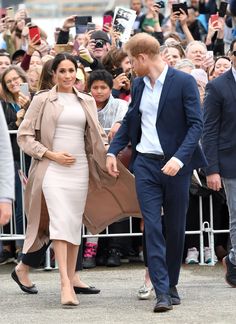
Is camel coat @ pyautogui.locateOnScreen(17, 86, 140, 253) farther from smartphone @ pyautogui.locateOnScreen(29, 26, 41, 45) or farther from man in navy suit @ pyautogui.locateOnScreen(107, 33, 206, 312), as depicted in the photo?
smartphone @ pyautogui.locateOnScreen(29, 26, 41, 45)

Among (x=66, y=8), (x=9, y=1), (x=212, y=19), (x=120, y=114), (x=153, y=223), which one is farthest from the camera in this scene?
(x=66, y=8)

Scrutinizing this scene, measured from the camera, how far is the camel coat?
9.89 metres

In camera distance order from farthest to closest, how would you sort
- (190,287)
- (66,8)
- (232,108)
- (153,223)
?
(66,8) → (190,287) → (232,108) → (153,223)

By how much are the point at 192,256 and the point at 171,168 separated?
134 inches

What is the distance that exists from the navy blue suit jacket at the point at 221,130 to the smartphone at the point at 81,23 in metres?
5.25

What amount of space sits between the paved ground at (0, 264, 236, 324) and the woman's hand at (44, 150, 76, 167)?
3.76 feet

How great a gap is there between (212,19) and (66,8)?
2498 cm

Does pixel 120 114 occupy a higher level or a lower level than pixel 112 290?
higher

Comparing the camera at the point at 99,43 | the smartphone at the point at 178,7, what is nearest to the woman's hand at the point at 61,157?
the camera at the point at 99,43

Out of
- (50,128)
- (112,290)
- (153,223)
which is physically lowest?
(112,290)

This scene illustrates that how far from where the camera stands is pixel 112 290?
10.6 meters

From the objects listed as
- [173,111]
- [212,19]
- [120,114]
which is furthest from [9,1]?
[173,111]

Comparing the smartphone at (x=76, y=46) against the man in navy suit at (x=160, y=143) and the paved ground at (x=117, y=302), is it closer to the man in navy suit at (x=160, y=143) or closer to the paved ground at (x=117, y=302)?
the paved ground at (x=117, y=302)

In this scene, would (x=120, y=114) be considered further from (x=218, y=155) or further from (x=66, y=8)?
(x=66, y=8)
